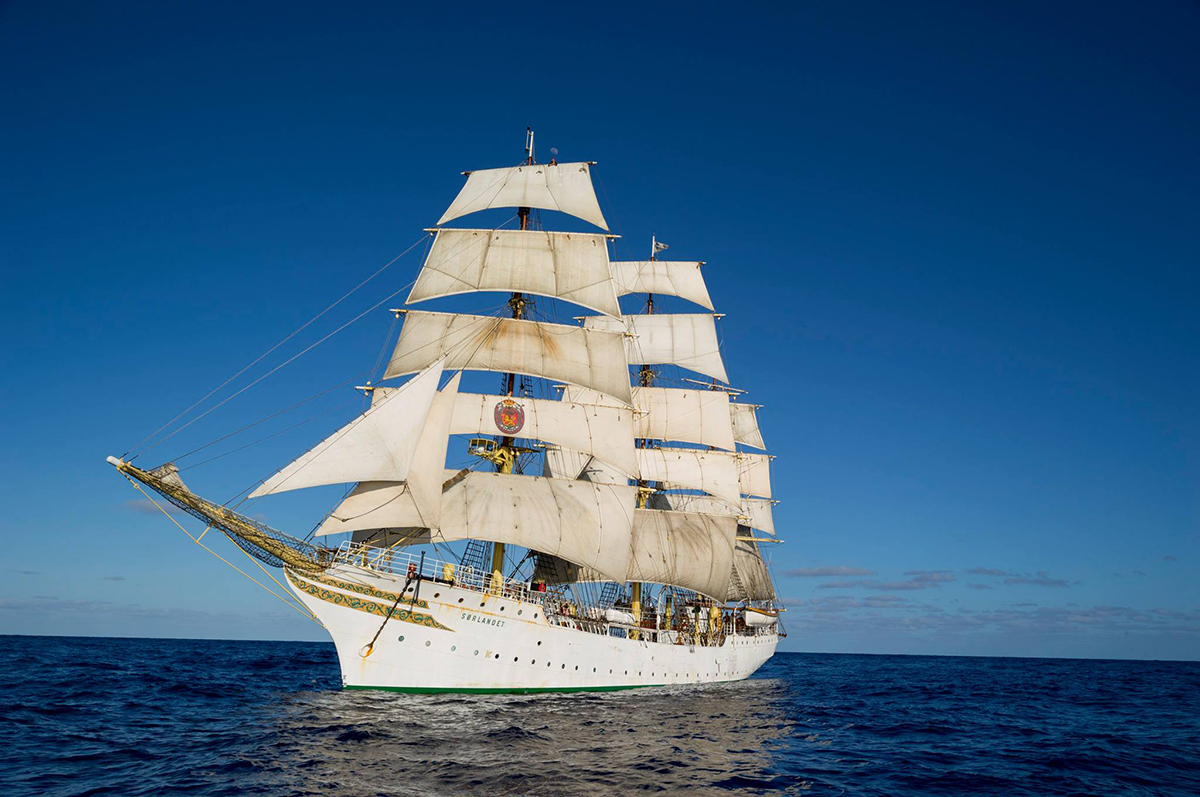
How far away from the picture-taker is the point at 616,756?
856 inches

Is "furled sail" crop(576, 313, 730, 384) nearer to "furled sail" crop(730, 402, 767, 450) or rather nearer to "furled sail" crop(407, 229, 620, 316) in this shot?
"furled sail" crop(730, 402, 767, 450)

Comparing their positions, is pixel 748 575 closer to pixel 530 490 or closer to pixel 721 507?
pixel 721 507

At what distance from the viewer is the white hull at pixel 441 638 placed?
29.1 meters

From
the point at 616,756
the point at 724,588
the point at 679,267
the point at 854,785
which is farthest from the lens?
the point at 679,267

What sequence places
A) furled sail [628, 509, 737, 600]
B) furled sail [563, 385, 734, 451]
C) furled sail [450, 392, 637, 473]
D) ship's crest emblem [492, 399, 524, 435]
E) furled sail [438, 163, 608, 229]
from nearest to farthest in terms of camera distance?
1. furled sail [450, 392, 637, 473]
2. ship's crest emblem [492, 399, 524, 435]
3. furled sail [438, 163, 608, 229]
4. furled sail [628, 509, 737, 600]
5. furled sail [563, 385, 734, 451]

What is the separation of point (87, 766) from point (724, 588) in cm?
4272

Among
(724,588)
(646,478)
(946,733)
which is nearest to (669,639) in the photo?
(724,588)

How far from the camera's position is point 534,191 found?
44.2 m

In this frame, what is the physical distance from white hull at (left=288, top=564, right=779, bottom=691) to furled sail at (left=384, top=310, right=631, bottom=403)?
12.8m

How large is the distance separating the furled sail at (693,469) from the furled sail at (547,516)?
16.0 m

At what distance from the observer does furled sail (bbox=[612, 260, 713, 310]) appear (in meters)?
65.8

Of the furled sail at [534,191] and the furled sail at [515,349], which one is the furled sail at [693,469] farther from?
the furled sail at [534,191]

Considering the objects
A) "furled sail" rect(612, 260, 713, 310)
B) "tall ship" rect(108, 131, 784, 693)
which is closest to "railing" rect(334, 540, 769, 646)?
"tall ship" rect(108, 131, 784, 693)

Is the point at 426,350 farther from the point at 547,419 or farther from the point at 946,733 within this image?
the point at 946,733
